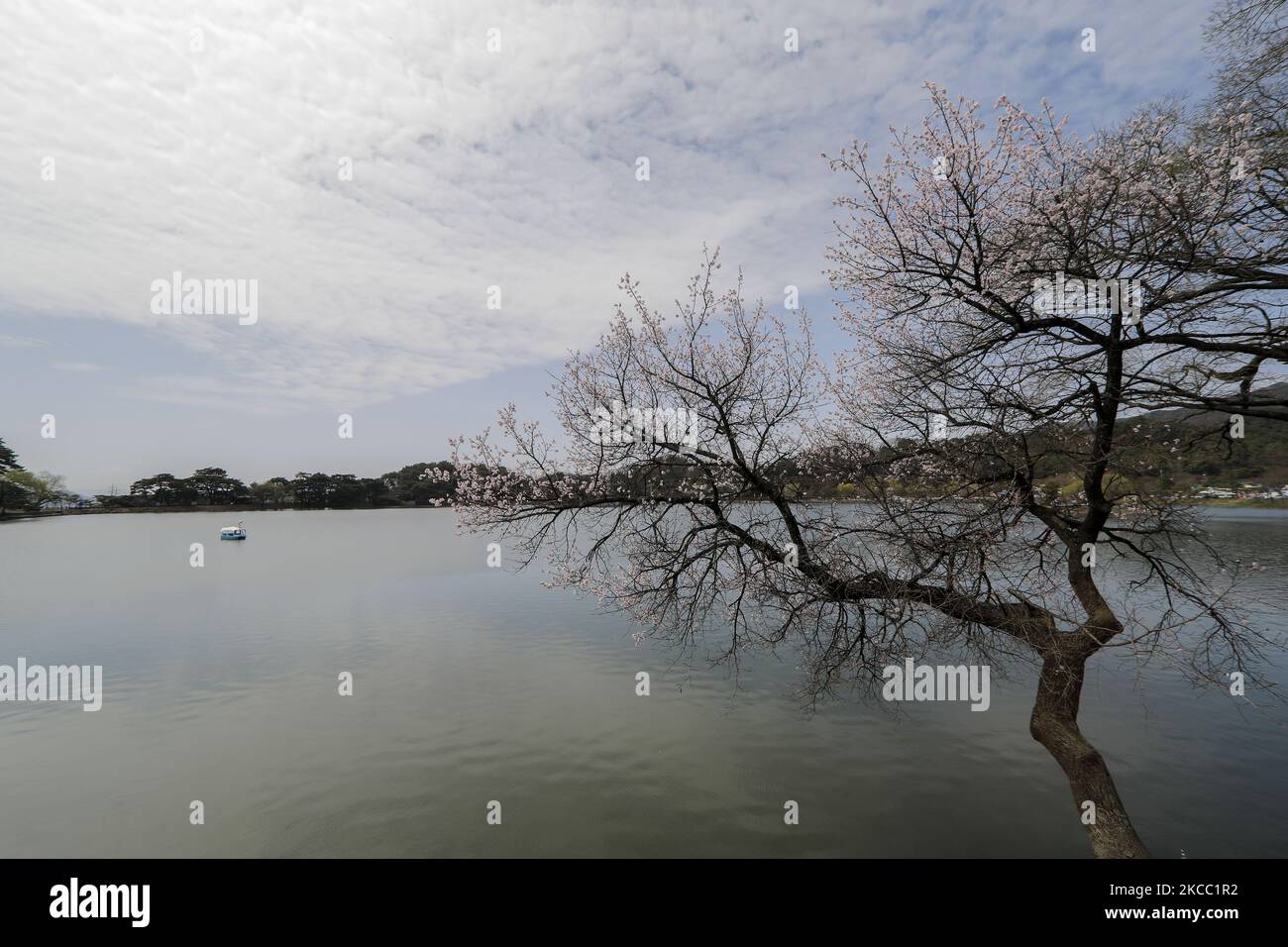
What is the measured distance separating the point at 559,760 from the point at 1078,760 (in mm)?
9410

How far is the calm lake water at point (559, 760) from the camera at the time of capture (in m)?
9.43

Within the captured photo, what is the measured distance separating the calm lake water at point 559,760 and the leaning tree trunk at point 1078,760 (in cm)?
281

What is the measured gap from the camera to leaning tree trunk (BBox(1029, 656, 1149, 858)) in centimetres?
649

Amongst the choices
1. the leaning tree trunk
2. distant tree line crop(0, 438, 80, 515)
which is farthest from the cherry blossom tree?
distant tree line crop(0, 438, 80, 515)

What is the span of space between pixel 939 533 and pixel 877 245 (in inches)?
166

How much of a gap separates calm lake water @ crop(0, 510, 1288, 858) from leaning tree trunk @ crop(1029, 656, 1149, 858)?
2.81 meters

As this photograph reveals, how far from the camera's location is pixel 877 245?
8047 mm
